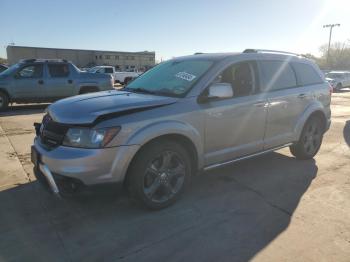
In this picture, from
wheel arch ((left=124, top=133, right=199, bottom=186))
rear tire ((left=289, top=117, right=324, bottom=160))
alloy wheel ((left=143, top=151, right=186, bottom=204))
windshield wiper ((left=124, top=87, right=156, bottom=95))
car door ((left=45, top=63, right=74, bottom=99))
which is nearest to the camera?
wheel arch ((left=124, top=133, right=199, bottom=186))

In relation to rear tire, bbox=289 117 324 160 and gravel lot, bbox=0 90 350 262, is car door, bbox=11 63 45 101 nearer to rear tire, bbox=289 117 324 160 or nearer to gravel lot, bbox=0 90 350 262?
gravel lot, bbox=0 90 350 262

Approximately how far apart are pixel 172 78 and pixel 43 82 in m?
9.17

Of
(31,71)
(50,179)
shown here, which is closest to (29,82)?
(31,71)

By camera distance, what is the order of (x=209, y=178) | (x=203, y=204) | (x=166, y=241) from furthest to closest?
(x=209, y=178)
(x=203, y=204)
(x=166, y=241)

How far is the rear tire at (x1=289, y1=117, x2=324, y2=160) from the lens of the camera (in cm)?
569

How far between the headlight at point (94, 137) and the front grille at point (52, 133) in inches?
8.1

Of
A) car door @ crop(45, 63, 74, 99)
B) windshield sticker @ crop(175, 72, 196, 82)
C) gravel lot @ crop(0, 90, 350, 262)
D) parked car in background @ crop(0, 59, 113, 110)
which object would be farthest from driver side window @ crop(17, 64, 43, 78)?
windshield sticker @ crop(175, 72, 196, 82)

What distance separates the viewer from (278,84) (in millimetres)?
5090

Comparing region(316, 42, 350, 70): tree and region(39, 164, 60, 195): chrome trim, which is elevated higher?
region(316, 42, 350, 70): tree

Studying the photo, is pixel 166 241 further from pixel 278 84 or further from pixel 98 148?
pixel 278 84

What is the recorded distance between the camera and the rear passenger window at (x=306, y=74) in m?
5.55

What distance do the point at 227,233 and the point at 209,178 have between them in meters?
1.57

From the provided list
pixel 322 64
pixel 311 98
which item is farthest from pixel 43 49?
pixel 311 98

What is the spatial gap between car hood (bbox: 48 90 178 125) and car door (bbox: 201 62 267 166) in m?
0.62
